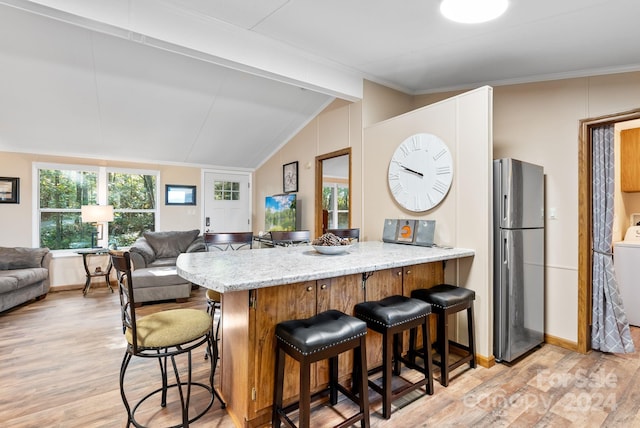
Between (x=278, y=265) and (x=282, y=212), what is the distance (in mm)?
3629

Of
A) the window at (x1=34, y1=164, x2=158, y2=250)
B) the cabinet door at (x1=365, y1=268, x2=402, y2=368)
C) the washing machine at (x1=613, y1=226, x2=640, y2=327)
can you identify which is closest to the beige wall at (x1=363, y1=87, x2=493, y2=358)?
the cabinet door at (x1=365, y1=268, x2=402, y2=368)

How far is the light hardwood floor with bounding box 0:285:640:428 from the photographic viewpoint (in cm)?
Result: 194

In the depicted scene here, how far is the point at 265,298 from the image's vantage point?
1828mm

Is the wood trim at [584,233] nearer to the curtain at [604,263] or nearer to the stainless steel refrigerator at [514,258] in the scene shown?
the curtain at [604,263]

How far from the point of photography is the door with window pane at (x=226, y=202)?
6435mm

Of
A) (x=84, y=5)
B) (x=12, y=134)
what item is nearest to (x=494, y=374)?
(x=84, y=5)

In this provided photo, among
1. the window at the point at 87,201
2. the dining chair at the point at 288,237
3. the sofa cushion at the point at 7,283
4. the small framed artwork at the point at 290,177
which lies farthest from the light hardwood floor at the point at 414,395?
the small framed artwork at the point at 290,177

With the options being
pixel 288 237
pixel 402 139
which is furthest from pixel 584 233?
pixel 288 237

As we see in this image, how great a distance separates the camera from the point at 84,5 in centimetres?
220

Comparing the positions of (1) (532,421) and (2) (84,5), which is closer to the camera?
(1) (532,421)

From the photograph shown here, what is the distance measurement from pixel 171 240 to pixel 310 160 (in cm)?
276

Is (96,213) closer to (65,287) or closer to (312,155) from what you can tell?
(65,287)

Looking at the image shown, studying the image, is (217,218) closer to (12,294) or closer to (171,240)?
(171,240)

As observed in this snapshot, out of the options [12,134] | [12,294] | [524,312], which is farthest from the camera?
[12,134]
